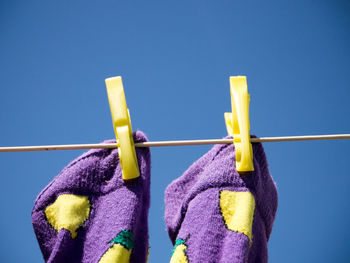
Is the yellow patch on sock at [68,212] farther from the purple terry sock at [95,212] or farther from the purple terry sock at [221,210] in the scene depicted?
the purple terry sock at [221,210]

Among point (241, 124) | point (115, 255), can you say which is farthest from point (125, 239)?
point (241, 124)

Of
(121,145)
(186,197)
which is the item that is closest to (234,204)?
(186,197)

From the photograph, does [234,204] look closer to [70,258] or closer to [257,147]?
[257,147]

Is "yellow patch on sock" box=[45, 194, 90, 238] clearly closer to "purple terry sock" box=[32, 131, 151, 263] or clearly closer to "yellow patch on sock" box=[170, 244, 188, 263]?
"purple terry sock" box=[32, 131, 151, 263]

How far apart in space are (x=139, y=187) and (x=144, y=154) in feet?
0.21

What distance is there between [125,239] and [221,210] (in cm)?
17

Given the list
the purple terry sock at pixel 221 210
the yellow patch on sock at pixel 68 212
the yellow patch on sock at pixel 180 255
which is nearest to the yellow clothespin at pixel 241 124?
the purple terry sock at pixel 221 210

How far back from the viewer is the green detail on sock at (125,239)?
1.90 ft

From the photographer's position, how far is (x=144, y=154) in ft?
2.18

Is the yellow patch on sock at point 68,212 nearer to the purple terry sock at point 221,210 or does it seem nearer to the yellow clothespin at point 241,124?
the purple terry sock at point 221,210

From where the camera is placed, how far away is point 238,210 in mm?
607

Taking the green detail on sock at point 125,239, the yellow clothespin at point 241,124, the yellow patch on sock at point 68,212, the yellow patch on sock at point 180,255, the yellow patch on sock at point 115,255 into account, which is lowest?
the yellow patch on sock at point 180,255

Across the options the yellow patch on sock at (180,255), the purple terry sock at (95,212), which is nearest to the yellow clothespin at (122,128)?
the purple terry sock at (95,212)

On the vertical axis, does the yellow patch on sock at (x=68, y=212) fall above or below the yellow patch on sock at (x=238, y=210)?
above
